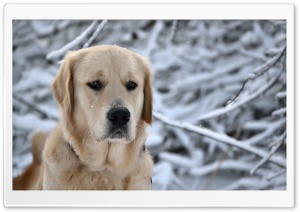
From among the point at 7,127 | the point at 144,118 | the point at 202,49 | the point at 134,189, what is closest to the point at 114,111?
the point at 144,118

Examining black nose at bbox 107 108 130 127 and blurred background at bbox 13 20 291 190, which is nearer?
black nose at bbox 107 108 130 127

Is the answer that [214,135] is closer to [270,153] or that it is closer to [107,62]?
[270,153]

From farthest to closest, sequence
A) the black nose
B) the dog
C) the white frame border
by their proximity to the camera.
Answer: the white frame border
the dog
the black nose

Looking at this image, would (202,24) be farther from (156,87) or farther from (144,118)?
(144,118)

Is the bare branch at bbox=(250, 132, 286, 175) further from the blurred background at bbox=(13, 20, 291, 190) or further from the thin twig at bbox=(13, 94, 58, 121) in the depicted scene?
the thin twig at bbox=(13, 94, 58, 121)

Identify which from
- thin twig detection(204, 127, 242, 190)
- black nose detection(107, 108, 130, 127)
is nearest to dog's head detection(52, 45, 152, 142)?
black nose detection(107, 108, 130, 127)
